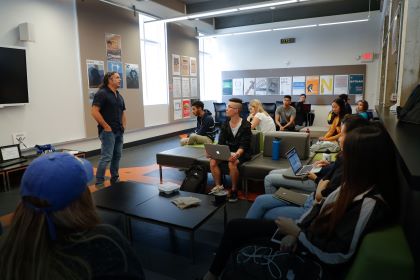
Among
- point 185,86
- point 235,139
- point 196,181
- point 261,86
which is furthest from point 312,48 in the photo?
point 196,181

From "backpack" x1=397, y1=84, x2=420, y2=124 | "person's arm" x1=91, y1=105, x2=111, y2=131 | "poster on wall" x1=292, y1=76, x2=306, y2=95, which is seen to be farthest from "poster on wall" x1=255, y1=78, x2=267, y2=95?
"backpack" x1=397, y1=84, x2=420, y2=124

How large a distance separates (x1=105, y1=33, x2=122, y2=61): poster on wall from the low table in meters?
4.01

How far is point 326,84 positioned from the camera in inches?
370

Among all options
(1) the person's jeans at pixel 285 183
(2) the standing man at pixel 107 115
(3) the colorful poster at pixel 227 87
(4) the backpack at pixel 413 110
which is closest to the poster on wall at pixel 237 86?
(3) the colorful poster at pixel 227 87

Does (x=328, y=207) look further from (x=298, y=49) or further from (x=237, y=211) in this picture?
(x=298, y=49)

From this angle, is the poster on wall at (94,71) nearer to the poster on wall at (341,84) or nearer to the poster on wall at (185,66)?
the poster on wall at (185,66)

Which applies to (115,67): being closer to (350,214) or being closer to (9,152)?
(9,152)

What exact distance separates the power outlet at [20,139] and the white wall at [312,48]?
6954 millimetres

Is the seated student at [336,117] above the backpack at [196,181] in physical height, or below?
above

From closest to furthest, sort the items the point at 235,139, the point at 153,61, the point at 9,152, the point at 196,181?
the point at 196,181 < the point at 235,139 < the point at 9,152 < the point at 153,61

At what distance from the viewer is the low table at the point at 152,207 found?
2.28 meters

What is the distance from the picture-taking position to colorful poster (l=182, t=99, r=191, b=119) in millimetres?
8836

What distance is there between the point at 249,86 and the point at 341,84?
2.90 metres

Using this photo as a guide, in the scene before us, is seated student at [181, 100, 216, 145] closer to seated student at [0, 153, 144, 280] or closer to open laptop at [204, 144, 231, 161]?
open laptop at [204, 144, 231, 161]
